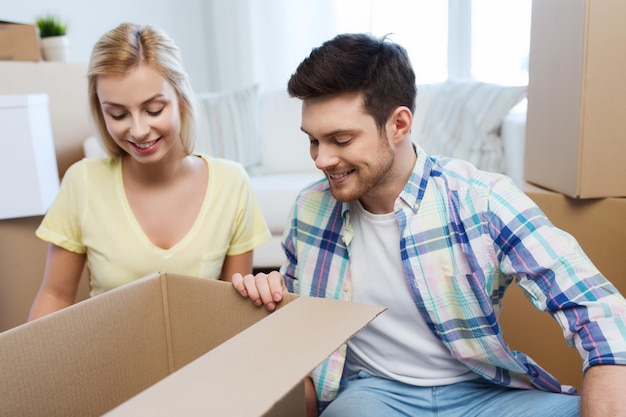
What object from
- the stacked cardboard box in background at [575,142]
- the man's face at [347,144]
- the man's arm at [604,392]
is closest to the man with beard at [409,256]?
the man's face at [347,144]

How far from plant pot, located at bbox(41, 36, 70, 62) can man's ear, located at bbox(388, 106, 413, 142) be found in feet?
5.53

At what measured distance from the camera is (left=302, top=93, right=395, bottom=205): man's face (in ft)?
2.91

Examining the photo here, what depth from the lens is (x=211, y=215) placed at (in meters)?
1.20

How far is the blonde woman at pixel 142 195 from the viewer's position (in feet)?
3.57

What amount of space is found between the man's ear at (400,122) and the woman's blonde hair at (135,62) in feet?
1.49

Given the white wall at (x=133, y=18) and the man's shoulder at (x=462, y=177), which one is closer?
the man's shoulder at (x=462, y=177)

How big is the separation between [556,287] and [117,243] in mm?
790

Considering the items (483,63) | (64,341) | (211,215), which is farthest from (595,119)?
(483,63)

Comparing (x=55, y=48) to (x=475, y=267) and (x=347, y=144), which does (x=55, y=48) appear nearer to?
(x=347, y=144)

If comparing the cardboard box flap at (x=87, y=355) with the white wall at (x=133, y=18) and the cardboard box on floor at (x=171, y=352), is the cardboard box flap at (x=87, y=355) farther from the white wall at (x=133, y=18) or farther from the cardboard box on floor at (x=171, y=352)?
the white wall at (x=133, y=18)

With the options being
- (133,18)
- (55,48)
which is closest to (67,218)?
(55,48)

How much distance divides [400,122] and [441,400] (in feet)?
1.40

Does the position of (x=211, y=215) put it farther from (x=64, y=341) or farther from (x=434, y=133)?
(x=434, y=133)

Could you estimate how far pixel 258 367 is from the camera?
1.78 feet
